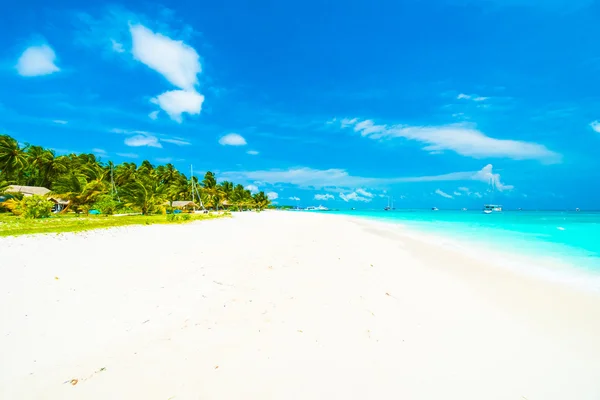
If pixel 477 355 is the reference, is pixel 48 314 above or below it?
above

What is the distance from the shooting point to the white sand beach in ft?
9.09

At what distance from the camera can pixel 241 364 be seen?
3.02 meters

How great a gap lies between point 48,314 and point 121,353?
1862mm

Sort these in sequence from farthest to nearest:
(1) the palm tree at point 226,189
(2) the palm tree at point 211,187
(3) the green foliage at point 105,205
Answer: (1) the palm tree at point 226,189 → (2) the palm tree at point 211,187 → (3) the green foliage at point 105,205

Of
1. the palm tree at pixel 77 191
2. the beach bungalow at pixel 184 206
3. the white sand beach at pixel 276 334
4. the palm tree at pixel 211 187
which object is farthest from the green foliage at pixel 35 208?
the palm tree at pixel 211 187

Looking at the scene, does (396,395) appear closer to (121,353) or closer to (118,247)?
(121,353)

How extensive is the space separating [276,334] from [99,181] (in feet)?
125

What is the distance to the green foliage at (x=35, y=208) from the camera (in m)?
22.9

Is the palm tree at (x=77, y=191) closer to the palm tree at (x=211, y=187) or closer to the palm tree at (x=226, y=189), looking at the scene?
the palm tree at (x=211, y=187)

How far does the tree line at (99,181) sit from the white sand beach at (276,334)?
30215mm

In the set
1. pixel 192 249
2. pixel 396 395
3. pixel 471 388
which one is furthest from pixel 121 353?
pixel 192 249

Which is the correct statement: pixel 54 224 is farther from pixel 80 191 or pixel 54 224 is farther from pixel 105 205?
pixel 105 205

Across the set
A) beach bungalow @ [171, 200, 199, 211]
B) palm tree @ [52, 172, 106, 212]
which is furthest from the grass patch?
beach bungalow @ [171, 200, 199, 211]

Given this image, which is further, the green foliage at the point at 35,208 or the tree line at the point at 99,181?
the tree line at the point at 99,181
